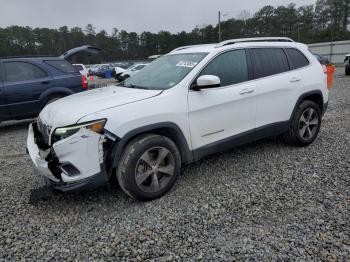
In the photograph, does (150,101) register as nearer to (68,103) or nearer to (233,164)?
(68,103)

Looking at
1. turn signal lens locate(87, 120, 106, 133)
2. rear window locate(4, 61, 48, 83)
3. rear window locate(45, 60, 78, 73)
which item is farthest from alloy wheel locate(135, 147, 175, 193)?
rear window locate(45, 60, 78, 73)

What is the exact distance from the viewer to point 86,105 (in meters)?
3.17

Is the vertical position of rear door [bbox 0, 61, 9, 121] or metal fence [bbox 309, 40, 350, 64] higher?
metal fence [bbox 309, 40, 350, 64]

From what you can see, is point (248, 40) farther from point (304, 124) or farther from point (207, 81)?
point (304, 124)

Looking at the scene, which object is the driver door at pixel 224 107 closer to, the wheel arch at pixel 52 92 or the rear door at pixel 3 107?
the wheel arch at pixel 52 92

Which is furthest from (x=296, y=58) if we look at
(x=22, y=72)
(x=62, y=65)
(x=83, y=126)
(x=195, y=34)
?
(x=195, y=34)

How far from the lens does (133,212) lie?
3.13 meters

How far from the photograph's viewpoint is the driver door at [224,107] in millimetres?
3518

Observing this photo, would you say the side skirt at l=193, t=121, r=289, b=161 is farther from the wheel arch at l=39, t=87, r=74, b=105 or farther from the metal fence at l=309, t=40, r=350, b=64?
the metal fence at l=309, t=40, r=350, b=64

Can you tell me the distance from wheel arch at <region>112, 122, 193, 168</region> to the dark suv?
4.80 m

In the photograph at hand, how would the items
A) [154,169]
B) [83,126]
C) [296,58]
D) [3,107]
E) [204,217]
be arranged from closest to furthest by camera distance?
[83,126]
[204,217]
[154,169]
[296,58]
[3,107]

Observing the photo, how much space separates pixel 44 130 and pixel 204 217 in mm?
2031

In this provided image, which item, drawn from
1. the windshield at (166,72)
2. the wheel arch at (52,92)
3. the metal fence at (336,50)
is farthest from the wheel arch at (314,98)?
the metal fence at (336,50)

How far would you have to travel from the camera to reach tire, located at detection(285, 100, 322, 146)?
459cm
